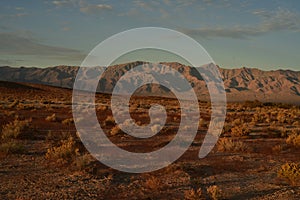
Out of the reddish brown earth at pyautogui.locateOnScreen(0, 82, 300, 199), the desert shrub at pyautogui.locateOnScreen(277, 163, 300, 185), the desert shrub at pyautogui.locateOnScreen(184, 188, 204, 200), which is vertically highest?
the desert shrub at pyautogui.locateOnScreen(277, 163, 300, 185)

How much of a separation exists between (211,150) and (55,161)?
7188 millimetres

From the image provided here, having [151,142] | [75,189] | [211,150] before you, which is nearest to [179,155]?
[211,150]

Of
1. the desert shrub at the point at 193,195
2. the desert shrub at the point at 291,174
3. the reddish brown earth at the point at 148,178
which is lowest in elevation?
the reddish brown earth at the point at 148,178

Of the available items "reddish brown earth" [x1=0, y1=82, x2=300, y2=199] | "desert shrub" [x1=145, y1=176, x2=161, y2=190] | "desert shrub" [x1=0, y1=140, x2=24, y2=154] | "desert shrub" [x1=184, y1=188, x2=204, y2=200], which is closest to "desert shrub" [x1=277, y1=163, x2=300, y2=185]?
"reddish brown earth" [x1=0, y1=82, x2=300, y2=199]

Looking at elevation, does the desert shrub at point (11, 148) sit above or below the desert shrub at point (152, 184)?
above

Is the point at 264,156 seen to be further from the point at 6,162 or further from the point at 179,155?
the point at 6,162

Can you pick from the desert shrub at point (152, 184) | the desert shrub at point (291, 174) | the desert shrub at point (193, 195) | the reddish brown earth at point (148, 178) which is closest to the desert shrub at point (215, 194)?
the reddish brown earth at point (148, 178)

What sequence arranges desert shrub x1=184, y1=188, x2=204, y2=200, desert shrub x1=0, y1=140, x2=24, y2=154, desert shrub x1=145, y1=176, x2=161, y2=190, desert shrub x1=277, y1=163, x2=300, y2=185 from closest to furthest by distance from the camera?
1. desert shrub x1=184, y1=188, x2=204, y2=200
2. desert shrub x1=145, y1=176, x2=161, y2=190
3. desert shrub x1=277, y1=163, x2=300, y2=185
4. desert shrub x1=0, y1=140, x2=24, y2=154

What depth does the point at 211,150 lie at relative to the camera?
1591cm

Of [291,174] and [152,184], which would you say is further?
[291,174]

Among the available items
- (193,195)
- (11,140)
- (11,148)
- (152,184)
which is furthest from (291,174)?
(11,140)

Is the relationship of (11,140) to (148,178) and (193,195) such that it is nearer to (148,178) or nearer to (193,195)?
(148,178)

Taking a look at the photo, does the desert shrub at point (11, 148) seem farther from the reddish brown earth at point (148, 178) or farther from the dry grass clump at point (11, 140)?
the reddish brown earth at point (148, 178)

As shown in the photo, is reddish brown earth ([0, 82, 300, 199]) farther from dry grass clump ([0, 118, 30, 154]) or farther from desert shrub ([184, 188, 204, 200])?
dry grass clump ([0, 118, 30, 154])
